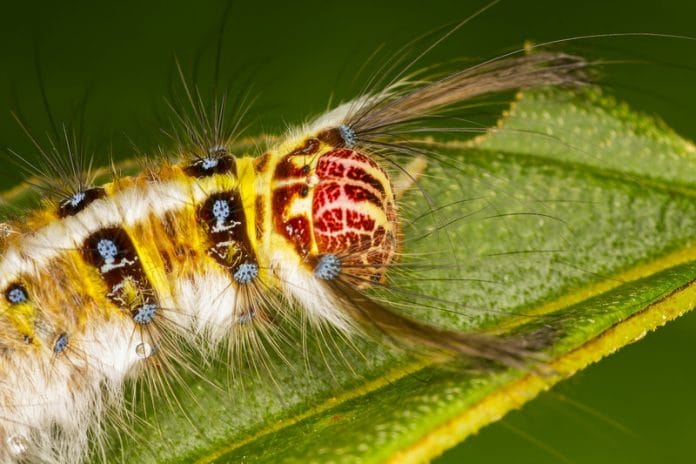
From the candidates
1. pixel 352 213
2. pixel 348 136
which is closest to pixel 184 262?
pixel 352 213

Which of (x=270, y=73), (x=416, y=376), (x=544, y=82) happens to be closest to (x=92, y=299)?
(x=416, y=376)

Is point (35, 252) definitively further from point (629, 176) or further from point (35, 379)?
point (629, 176)

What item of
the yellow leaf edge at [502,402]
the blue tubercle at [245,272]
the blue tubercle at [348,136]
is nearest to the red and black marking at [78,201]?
the blue tubercle at [245,272]

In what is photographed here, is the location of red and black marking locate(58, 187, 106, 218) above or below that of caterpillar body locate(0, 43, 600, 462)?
above

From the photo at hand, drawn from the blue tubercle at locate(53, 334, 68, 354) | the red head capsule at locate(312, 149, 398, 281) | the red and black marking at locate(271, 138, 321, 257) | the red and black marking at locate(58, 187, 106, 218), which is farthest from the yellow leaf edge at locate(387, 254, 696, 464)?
the red and black marking at locate(58, 187, 106, 218)

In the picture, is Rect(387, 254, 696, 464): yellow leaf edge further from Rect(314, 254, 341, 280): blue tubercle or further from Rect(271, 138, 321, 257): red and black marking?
Rect(271, 138, 321, 257): red and black marking

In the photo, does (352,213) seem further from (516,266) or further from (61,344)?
(61,344)

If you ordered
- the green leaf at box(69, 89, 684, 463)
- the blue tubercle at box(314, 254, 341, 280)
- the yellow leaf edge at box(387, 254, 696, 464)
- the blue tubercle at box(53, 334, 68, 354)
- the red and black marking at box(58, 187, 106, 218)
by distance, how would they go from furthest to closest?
the red and black marking at box(58, 187, 106, 218), the blue tubercle at box(53, 334, 68, 354), the blue tubercle at box(314, 254, 341, 280), the green leaf at box(69, 89, 684, 463), the yellow leaf edge at box(387, 254, 696, 464)
